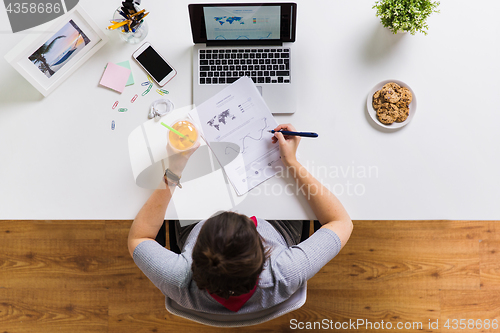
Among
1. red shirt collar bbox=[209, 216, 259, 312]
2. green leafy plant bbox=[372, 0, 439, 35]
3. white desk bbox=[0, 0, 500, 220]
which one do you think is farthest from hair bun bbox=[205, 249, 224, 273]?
green leafy plant bbox=[372, 0, 439, 35]

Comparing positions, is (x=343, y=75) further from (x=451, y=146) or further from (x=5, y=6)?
(x=5, y=6)

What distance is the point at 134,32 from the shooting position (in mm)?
1013

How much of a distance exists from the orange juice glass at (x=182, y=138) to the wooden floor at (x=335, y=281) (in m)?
0.82

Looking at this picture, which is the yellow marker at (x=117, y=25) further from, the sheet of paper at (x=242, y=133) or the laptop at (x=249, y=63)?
the sheet of paper at (x=242, y=133)

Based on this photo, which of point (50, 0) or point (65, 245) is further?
point (65, 245)

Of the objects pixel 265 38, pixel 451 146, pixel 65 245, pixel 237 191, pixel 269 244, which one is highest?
pixel 265 38

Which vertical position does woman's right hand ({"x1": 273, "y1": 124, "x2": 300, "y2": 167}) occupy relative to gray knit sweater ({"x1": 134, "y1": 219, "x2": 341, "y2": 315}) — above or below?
above

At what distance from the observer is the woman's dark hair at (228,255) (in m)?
0.67

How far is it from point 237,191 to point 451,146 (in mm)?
677

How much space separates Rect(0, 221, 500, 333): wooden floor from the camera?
1599 millimetres

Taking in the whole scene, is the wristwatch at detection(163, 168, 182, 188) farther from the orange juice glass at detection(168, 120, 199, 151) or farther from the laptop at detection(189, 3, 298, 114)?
the laptop at detection(189, 3, 298, 114)

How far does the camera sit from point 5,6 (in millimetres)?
1047

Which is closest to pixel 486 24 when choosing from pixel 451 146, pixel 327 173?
pixel 451 146

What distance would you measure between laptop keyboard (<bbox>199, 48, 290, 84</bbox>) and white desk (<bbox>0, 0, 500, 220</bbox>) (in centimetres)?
6
